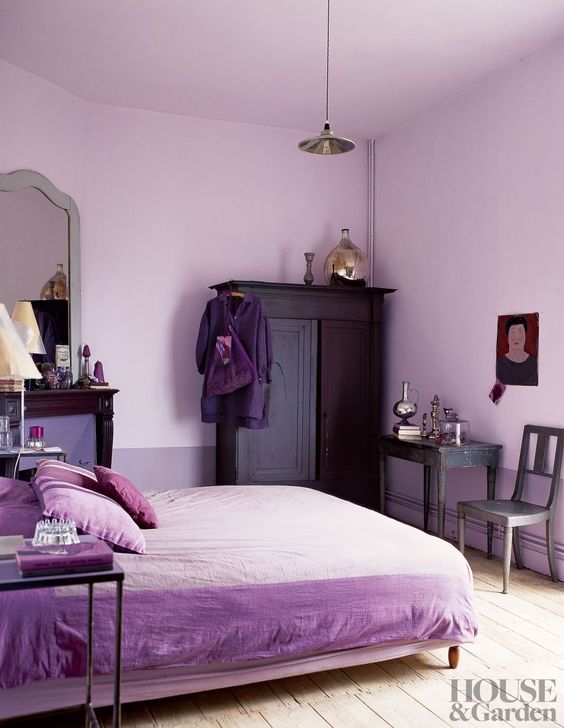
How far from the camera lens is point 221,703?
102 inches

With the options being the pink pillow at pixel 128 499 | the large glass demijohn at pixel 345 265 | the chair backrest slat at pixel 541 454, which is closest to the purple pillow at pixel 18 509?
the pink pillow at pixel 128 499

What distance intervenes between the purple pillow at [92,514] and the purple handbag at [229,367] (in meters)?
2.48

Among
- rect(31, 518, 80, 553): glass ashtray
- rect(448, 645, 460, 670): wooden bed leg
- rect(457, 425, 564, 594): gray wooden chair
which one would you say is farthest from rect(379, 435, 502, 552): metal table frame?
rect(31, 518, 80, 553): glass ashtray

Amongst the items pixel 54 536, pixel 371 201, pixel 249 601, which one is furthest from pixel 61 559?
pixel 371 201

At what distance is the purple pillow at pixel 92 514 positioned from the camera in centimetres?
251

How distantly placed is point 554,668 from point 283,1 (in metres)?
3.46

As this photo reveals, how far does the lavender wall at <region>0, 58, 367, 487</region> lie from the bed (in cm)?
247

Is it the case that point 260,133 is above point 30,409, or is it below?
above

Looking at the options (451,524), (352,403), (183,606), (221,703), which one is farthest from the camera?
(352,403)

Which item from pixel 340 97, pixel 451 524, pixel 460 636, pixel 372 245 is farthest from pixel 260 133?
pixel 460 636

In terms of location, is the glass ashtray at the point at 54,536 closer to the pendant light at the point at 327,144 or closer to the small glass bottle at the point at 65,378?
the pendant light at the point at 327,144

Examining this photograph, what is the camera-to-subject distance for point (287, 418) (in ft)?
17.7

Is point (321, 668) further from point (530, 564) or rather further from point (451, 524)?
point (451, 524)

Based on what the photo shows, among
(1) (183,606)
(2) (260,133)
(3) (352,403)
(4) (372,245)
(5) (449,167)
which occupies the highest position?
(2) (260,133)
